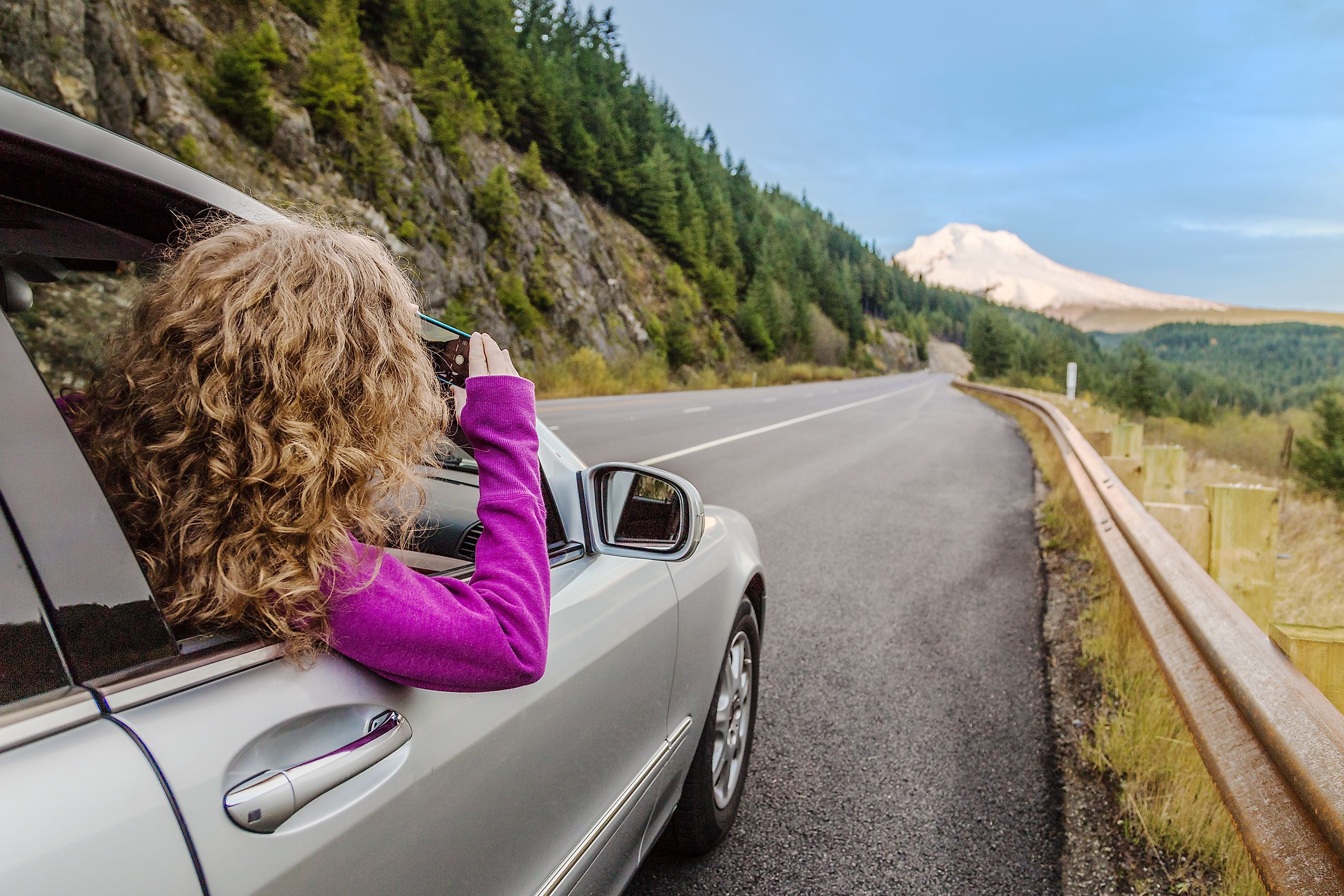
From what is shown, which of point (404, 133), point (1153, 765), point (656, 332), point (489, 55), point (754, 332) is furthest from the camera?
point (754, 332)

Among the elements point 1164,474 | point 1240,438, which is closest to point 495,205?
point 1240,438

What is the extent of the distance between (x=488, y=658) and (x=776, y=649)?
129 inches

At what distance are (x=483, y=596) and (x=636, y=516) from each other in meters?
0.73

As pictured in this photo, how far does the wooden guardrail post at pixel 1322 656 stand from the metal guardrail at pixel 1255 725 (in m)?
0.03

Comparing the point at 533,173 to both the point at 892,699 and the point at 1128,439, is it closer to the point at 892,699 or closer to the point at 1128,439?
the point at 1128,439

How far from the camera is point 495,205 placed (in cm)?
3478

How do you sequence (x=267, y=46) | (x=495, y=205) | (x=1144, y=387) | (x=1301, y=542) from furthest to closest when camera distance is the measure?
(x=1144, y=387), (x=495, y=205), (x=267, y=46), (x=1301, y=542)

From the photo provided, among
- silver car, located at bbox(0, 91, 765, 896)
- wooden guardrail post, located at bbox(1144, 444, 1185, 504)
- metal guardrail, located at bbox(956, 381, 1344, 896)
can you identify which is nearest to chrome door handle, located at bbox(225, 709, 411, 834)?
silver car, located at bbox(0, 91, 765, 896)

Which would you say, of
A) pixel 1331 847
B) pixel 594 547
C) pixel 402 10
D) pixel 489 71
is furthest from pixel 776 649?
pixel 489 71

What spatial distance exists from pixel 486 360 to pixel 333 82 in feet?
105

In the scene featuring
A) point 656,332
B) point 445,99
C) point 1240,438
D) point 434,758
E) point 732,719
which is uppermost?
point 445,99

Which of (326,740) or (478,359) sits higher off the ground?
(478,359)

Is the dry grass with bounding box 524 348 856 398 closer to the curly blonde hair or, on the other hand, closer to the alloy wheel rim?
the alloy wheel rim

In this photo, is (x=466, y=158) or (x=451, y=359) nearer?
(x=451, y=359)
